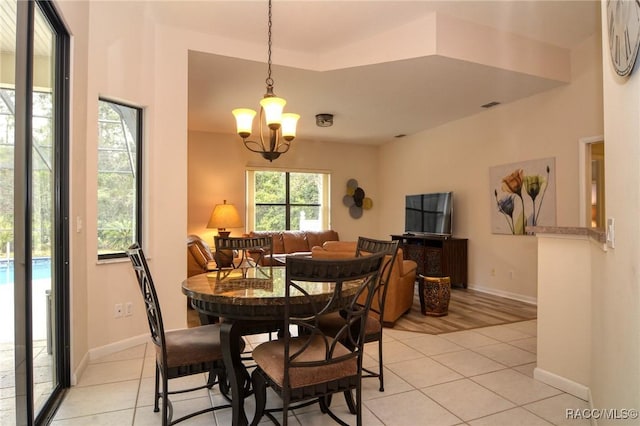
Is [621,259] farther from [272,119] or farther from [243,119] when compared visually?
[243,119]

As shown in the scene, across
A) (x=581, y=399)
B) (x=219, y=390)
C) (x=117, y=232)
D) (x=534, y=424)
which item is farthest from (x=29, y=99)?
(x=581, y=399)

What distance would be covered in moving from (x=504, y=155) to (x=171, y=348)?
5121mm

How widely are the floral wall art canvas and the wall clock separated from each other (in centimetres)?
381

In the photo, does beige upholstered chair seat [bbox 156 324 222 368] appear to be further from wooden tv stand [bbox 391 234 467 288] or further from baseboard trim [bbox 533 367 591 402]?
wooden tv stand [bbox 391 234 467 288]

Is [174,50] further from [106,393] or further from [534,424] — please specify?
[534,424]

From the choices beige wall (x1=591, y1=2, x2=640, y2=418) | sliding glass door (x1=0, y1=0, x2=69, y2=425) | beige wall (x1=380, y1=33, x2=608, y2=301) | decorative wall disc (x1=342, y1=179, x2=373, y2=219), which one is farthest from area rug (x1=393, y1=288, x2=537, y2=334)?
decorative wall disc (x1=342, y1=179, x2=373, y2=219)

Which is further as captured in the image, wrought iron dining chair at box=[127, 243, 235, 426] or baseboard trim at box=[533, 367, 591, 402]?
baseboard trim at box=[533, 367, 591, 402]

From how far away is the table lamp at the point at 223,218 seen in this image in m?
6.45

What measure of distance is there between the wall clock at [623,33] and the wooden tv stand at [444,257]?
15.4 ft

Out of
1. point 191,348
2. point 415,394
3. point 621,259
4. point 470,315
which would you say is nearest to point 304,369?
point 191,348

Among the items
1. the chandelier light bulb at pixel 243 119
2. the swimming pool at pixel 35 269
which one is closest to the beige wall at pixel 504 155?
the chandelier light bulb at pixel 243 119

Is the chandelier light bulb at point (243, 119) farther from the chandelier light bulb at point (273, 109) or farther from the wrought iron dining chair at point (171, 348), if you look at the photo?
the wrought iron dining chair at point (171, 348)

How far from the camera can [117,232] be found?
3369 millimetres

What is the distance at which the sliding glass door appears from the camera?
5.53 feet
